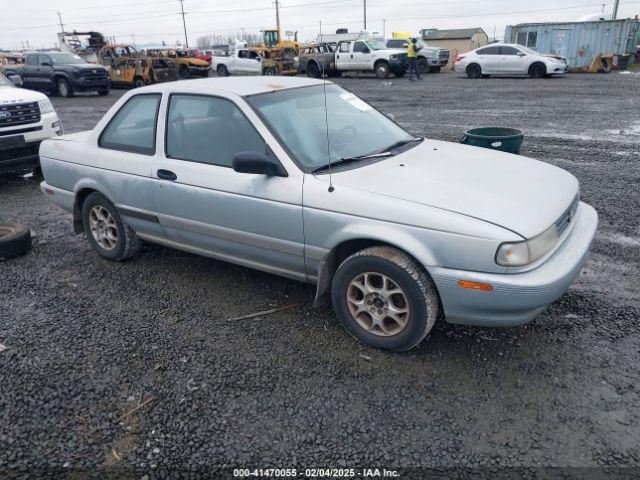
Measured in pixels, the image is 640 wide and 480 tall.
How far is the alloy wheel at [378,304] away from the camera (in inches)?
124

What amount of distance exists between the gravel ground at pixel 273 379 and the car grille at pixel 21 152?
3.12 metres

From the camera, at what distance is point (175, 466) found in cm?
248

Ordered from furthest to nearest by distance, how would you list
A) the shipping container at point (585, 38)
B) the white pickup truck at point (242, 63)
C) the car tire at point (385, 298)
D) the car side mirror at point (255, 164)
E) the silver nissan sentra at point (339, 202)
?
the white pickup truck at point (242, 63)
the shipping container at point (585, 38)
the car side mirror at point (255, 164)
the car tire at point (385, 298)
the silver nissan sentra at point (339, 202)

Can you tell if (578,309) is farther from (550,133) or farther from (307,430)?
(550,133)

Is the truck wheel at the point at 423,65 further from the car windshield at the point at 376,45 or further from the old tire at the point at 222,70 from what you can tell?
the old tire at the point at 222,70

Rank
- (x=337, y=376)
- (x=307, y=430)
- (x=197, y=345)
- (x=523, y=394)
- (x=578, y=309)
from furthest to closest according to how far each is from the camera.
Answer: (x=578, y=309) → (x=197, y=345) → (x=337, y=376) → (x=523, y=394) → (x=307, y=430)

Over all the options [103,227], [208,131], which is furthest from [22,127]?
[208,131]

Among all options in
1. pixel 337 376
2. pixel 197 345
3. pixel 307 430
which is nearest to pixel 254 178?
pixel 197 345

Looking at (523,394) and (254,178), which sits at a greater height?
(254,178)

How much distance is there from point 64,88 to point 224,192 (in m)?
19.9

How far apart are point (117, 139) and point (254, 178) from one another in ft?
5.40

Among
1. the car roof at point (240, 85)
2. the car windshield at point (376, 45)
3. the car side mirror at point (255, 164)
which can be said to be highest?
the car roof at point (240, 85)

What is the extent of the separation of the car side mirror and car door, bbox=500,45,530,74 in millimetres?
21586

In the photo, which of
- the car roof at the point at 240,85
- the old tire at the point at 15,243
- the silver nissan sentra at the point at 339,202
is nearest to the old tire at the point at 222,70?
the old tire at the point at 15,243
